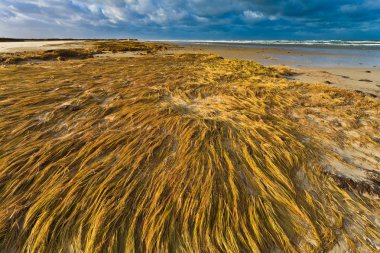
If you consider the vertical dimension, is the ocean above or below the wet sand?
below

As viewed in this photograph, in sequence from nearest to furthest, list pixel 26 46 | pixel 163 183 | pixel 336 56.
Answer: pixel 163 183, pixel 26 46, pixel 336 56

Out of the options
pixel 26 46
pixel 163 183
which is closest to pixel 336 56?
pixel 163 183

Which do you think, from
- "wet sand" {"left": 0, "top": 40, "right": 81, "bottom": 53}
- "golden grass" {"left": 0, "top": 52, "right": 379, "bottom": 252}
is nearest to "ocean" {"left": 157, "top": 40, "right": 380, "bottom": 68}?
"golden grass" {"left": 0, "top": 52, "right": 379, "bottom": 252}

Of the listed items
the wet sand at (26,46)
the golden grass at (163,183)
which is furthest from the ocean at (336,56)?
the wet sand at (26,46)

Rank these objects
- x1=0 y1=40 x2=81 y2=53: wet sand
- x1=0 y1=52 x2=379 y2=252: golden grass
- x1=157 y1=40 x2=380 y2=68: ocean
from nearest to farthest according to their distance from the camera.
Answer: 1. x1=0 y1=52 x2=379 y2=252: golden grass
2. x1=157 y1=40 x2=380 y2=68: ocean
3. x1=0 y1=40 x2=81 y2=53: wet sand

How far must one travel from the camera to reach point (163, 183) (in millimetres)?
1895

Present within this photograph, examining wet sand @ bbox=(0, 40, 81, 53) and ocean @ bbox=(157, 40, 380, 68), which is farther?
wet sand @ bbox=(0, 40, 81, 53)

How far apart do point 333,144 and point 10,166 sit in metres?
3.71

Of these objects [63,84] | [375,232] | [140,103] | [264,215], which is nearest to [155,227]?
[264,215]

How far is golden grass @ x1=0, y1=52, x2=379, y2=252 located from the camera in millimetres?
1464

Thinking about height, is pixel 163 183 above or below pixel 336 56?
above

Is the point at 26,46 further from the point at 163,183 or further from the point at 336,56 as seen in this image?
the point at 336,56

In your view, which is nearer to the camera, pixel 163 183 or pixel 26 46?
pixel 163 183

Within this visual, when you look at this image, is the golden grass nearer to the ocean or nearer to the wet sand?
the ocean
